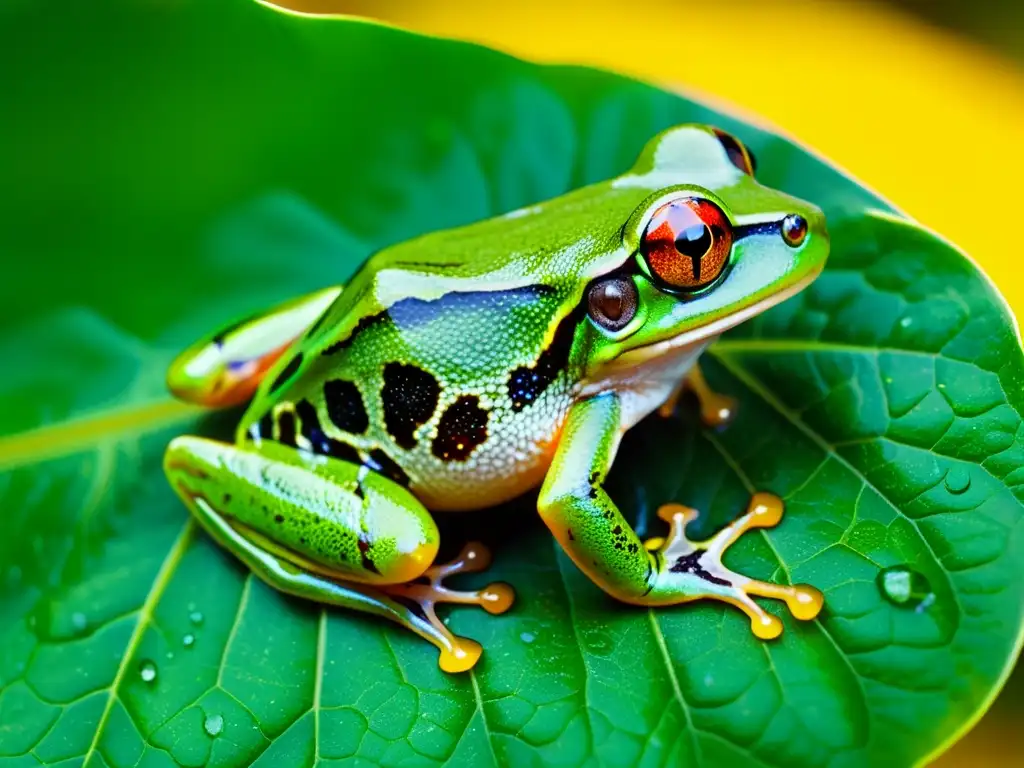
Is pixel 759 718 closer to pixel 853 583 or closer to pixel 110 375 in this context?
pixel 853 583

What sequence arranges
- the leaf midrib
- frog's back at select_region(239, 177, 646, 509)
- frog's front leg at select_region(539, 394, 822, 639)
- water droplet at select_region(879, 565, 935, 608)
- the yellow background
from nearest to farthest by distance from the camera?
water droplet at select_region(879, 565, 935, 608)
frog's front leg at select_region(539, 394, 822, 639)
frog's back at select_region(239, 177, 646, 509)
the leaf midrib
the yellow background

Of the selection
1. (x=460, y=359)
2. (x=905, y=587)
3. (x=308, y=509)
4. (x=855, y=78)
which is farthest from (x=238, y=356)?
(x=855, y=78)

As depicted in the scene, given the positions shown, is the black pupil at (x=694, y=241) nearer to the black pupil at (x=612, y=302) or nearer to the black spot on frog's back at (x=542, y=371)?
the black pupil at (x=612, y=302)

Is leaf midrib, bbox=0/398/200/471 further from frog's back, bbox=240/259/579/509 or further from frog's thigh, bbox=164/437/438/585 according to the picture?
frog's back, bbox=240/259/579/509

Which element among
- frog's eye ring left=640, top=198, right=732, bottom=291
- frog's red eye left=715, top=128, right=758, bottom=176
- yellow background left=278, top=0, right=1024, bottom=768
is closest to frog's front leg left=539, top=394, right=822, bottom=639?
frog's eye ring left=640, top=198, right=732, bottom=291

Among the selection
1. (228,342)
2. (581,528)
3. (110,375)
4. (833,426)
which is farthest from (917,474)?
(110,375)

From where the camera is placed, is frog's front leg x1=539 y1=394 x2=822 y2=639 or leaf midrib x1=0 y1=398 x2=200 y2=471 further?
leaf midrib x1=0 y1=398 x2=200 y2=471

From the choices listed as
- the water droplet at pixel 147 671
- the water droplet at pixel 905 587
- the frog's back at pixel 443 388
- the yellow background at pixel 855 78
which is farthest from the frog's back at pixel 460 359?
the yellow background at pixel 855 78
